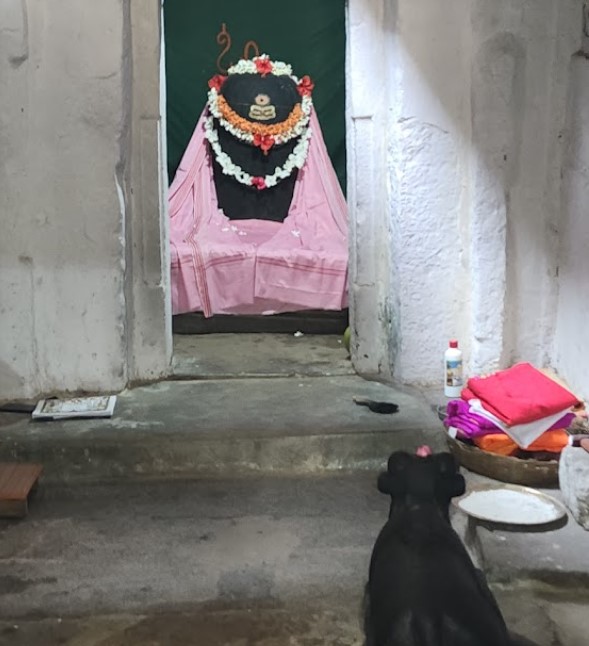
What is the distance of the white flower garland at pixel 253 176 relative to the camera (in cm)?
623

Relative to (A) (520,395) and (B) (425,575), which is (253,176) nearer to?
(A) (520,395)

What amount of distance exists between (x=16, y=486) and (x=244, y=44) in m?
4.37

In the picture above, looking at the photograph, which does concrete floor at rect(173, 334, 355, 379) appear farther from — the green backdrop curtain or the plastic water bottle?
the green backdrop curtain

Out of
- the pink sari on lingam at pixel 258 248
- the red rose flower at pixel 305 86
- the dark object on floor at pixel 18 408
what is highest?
the red rose flower at pixel 305 86

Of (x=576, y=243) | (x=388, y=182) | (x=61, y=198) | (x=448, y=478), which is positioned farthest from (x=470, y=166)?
(x=448, y=478)

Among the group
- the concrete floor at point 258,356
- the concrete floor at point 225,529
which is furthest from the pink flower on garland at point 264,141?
the concrete floor at point 225,529

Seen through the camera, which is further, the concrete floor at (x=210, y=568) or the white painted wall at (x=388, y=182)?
the white painted wall at (x=388, y=182)

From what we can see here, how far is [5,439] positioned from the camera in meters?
3.17

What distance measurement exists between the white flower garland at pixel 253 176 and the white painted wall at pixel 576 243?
9.63 ft

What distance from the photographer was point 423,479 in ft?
7.13

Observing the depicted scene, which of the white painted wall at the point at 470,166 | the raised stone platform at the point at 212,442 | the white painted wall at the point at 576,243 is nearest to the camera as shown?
the raised stone platform at the point at 212,442

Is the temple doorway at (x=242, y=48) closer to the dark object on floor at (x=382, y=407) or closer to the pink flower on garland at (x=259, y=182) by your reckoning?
the pink flower on garland at (x=259, y=182)

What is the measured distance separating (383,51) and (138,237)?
4.44 ft

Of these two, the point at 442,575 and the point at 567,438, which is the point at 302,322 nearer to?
the point at 567,438
